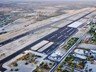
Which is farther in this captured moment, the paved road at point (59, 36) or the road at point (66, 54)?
the paved road at point (59, 36)

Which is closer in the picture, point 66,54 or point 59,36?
point 66,54

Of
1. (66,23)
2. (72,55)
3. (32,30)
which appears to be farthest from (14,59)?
(66,23)

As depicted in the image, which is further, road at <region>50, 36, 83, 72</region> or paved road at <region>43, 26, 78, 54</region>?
paved road at <region>43, 26, 78, 54</region>

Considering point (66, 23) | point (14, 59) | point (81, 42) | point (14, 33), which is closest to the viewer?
point (14, 59)

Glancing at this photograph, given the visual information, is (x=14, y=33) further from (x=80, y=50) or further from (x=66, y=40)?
(x=80, y=50)

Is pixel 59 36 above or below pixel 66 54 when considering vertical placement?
above

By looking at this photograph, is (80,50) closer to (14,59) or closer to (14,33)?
(14,59)

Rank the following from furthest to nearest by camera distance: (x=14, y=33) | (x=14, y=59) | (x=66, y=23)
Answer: (x=66, y=23) < (x=14, y=33) < (x=14, y=59)

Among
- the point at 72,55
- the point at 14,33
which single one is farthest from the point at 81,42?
the point at 14,33

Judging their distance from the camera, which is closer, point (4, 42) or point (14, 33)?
point (4, 42)
